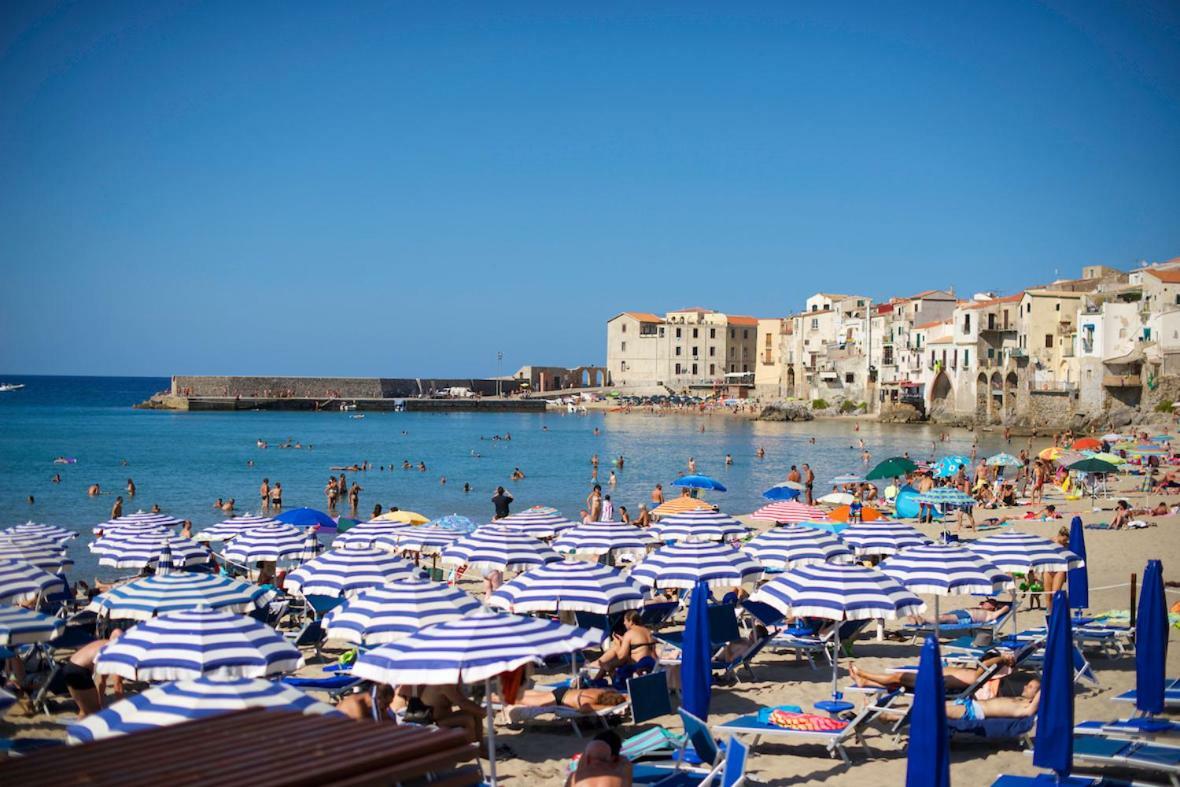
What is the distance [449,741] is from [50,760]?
1138 mm

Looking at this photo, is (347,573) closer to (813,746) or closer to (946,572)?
(813,746)

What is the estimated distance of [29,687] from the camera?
383 inches

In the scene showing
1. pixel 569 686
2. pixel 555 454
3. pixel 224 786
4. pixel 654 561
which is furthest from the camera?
pixel 555 454

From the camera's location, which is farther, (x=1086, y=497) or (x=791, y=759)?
(x=1086, y=497)

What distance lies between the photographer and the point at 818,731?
7.97 metres

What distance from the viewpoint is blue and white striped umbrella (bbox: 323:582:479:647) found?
8.46 m

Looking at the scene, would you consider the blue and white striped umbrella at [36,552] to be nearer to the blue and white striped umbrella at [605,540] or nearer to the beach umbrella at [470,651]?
the blue and white striped umbrella at [605,540]

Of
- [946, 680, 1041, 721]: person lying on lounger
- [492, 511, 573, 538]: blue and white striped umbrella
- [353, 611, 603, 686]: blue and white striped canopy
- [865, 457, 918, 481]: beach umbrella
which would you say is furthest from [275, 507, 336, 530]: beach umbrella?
[946, 680, 1041, 721]: person lying on lounger

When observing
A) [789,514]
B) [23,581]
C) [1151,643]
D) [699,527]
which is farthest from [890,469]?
[23,581]

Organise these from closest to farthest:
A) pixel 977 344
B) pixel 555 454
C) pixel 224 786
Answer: pixel 224 786, pixel 555 454, pixel 977 344

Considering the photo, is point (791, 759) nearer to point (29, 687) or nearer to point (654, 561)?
point (654, 561)

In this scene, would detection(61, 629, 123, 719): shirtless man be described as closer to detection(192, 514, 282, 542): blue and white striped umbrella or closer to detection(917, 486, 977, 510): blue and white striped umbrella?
detection(192, 514, 282, 542): blue and white striped umbrella

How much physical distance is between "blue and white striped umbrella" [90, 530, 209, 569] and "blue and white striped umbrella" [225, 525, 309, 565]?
1.54 feet

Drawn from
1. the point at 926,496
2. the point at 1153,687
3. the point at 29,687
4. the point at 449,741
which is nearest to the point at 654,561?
the point at 1153,687
